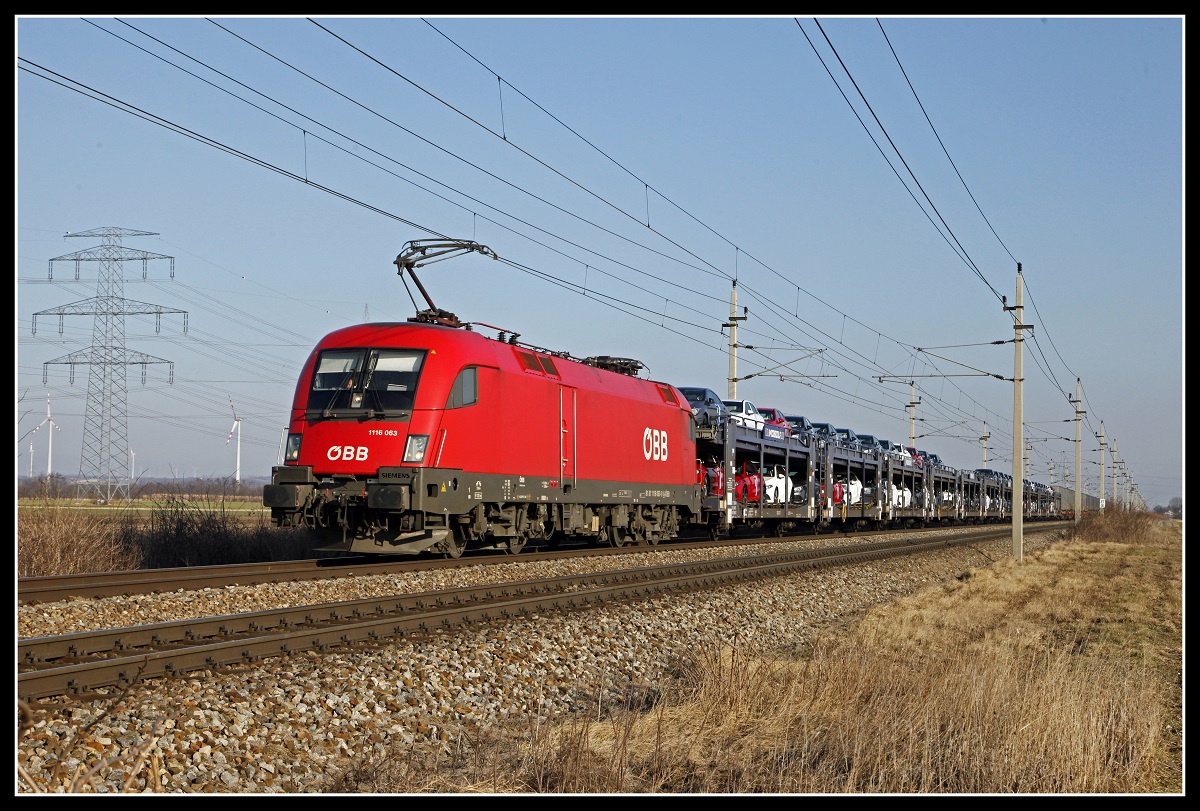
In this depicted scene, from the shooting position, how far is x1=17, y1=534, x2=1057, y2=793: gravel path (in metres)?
6.32

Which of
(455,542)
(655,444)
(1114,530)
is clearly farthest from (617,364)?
(1114,530)

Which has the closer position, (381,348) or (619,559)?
(381,348)

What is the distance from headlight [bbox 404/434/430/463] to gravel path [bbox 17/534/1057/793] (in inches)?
71.1

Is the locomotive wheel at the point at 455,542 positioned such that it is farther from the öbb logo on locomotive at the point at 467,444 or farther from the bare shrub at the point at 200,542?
the bare shrub at the point at 200,542

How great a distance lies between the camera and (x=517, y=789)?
589 centimetres

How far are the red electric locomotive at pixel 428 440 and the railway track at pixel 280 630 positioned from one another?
2587 millimetres

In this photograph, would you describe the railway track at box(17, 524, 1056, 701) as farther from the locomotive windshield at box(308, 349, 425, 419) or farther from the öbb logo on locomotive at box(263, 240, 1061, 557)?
the locomotive windshield at box(308, 349, 425, 419)

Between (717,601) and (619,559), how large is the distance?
587 centimetres

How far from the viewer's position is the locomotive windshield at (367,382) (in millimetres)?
16141

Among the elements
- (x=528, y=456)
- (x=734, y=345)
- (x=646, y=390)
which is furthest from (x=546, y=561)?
(x=734, y=345)

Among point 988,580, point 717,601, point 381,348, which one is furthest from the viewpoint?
point 988,580

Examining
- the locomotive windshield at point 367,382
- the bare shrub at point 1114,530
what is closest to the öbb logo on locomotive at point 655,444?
the locomotive windshield at point 367,382

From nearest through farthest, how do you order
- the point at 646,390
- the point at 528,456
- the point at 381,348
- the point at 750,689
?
the point at 750,689
the point at 381,348
the point at 528,456
the point at 646,390
